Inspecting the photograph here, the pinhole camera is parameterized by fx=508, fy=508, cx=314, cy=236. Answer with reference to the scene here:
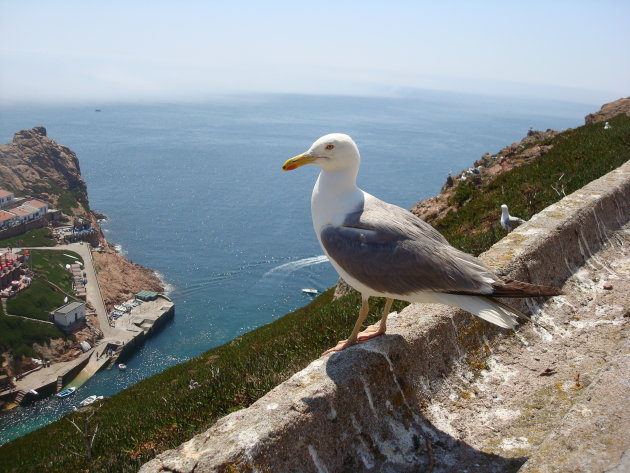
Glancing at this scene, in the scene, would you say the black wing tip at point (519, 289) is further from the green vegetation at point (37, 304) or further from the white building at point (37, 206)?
the white building at point (37, 206)

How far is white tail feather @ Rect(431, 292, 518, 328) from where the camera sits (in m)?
3.91

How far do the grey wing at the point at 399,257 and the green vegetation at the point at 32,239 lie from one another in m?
108

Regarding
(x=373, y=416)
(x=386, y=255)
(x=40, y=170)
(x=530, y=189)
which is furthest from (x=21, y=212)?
(x=373, y=416)

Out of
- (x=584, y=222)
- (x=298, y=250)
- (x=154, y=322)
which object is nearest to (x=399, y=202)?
(x=298, y=250)

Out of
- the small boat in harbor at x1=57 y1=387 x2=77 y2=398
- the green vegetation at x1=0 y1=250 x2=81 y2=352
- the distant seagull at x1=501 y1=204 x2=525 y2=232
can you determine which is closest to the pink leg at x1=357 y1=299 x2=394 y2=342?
the distant seagull at x1=501 y1=204 x2=525 y2=232

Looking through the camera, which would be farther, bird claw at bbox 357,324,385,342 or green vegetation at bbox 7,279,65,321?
green vegetation at bbox 7,279,65,321

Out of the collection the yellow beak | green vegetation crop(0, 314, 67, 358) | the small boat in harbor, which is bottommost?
the small boat in harbor

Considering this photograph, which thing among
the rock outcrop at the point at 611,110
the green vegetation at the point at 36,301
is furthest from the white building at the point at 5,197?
the rock outcrop at the point at 611,110

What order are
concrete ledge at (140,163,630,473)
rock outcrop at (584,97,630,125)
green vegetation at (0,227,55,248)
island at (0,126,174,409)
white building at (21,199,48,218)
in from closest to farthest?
concrete ledge at (140,163,630,473) < rock outcrop at (584,97,630,125) < island at (0,126,174,409) < green vegetation at (0,227,55,248) < white building at (21,199,48,218)

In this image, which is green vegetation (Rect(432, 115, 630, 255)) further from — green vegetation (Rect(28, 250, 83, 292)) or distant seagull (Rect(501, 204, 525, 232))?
green vegetation (Rect(28, 250, 83, 292))

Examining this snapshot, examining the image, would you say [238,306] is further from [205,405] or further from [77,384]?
[205,405]

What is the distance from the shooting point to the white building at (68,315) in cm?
7200

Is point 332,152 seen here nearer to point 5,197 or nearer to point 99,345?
point 99,345

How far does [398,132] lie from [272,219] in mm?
110844
